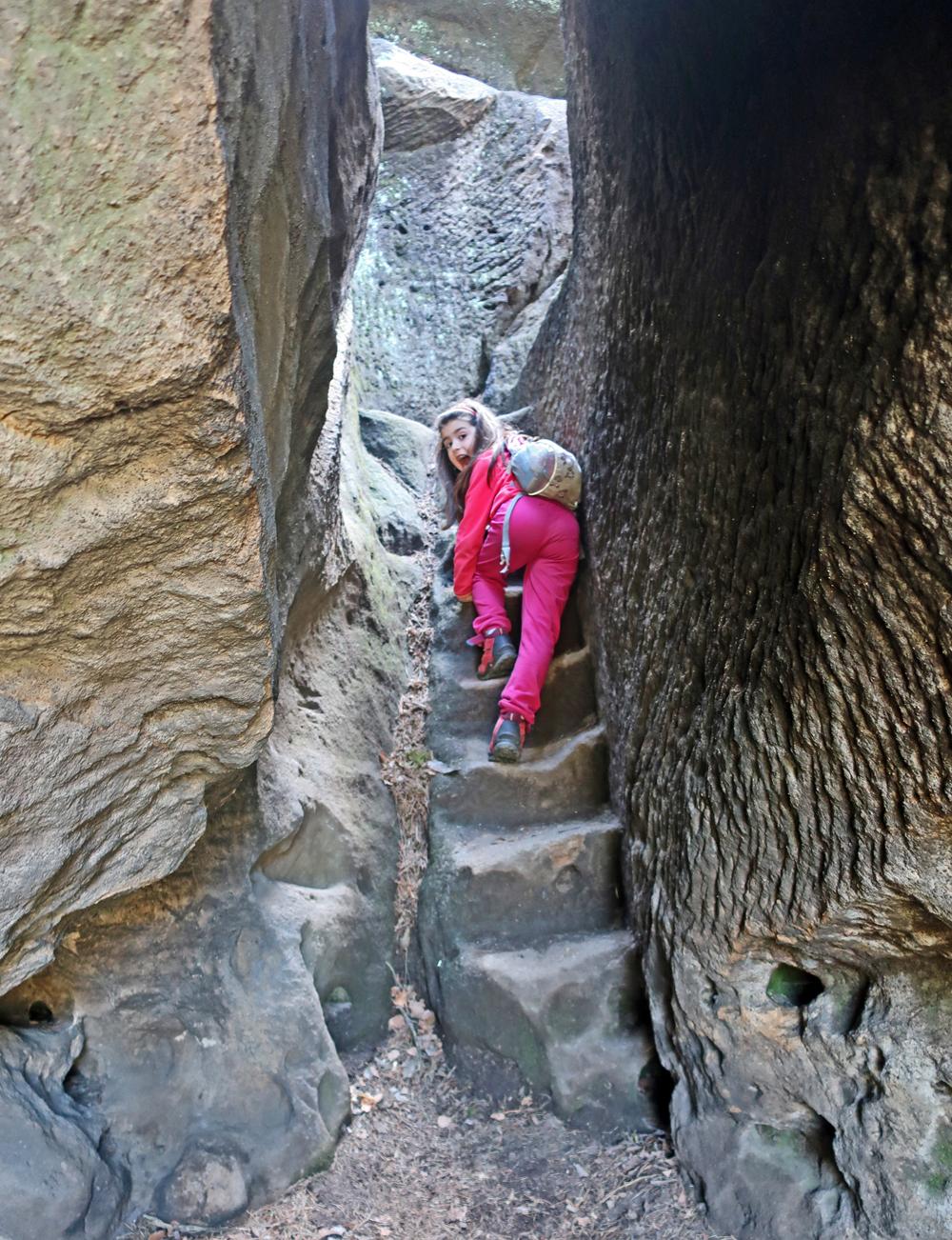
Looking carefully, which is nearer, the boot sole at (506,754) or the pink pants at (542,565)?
the boot sole at (506,754)

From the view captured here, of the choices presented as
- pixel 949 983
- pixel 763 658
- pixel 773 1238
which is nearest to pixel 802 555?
pixel 763 658

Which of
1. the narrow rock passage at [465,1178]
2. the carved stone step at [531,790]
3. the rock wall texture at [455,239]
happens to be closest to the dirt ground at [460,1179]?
the narrow rock passage at [465,1178]

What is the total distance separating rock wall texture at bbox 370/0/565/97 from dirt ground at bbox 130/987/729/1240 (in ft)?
25.0

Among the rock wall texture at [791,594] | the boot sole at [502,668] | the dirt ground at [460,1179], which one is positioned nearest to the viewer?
the rock wall texture at [791,594]

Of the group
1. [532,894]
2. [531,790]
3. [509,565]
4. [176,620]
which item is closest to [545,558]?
[509,565]

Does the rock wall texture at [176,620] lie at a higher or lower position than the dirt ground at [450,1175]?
higher

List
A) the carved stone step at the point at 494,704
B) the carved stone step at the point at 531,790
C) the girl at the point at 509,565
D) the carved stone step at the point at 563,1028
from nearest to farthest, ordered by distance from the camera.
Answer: the carved stone step at the point at 563,1028
the carved stone step at the point at 531,790
the girl at the point at 509,565
the carved stone step at the point at 494,704

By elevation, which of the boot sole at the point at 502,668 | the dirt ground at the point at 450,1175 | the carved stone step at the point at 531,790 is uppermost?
the boot sole at the point at 502,668

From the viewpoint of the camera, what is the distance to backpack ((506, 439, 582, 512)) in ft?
12.5

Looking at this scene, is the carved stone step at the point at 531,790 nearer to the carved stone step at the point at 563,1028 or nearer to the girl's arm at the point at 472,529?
the carved stone step at the point at 563,1028

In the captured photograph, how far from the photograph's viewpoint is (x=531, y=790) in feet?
11.6

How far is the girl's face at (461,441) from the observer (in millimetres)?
4328

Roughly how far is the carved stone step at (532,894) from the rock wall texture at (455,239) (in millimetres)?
3103

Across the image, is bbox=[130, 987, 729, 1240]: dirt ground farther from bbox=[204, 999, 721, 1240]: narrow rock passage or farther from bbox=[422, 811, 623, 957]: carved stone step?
bbox=[422, 811, 623, 957]: carved stone step
